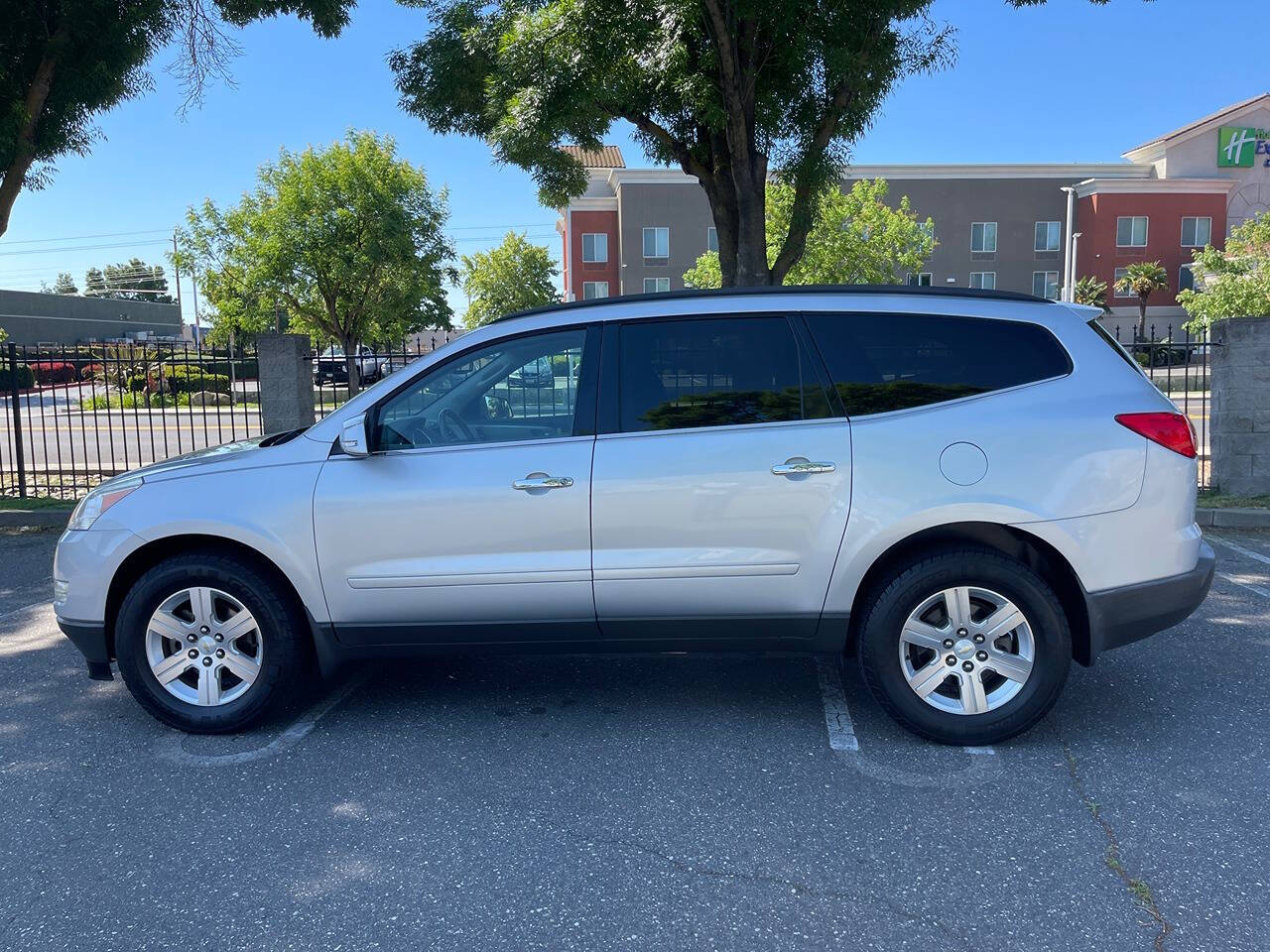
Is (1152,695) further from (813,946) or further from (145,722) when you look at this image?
(145,722)

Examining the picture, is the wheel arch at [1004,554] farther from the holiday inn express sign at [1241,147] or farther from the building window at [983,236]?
the holiday inn express sign at [1241,147]

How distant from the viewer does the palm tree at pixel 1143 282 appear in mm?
46656

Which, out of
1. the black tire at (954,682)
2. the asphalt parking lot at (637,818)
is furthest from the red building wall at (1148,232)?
the black tire at (954,682)

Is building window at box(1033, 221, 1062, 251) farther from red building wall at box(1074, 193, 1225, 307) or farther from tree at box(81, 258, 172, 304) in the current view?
tree at box(81, 258, 172, 304)

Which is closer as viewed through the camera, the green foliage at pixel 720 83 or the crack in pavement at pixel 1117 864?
the crack in pavement at pixel 1117 864

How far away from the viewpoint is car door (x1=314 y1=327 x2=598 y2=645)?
407 cm

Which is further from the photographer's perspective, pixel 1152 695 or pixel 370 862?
pixel 1152 695

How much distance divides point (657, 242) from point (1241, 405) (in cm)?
4080

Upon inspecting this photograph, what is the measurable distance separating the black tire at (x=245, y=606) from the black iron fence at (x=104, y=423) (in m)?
5.99

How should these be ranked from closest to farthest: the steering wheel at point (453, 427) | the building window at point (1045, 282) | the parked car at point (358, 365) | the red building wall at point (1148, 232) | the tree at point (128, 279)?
the steering wheel at point (453, 427)
the parked car at point (358, 365)
the red building wall at point (1148, 232)
the building window at point (1045, 282)
the tree at point (128, 279)

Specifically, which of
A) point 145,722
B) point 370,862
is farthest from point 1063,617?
point 145,722

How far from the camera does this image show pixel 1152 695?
469 centimetres

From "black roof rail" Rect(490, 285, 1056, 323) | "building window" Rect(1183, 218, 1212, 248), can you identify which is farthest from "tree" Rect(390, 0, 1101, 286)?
"building window" Rect(1183, 218, 1212, 248)

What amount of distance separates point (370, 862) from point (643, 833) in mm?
927
